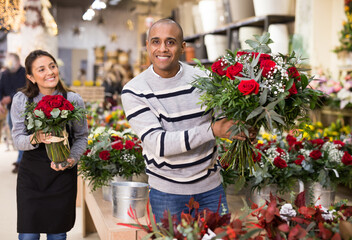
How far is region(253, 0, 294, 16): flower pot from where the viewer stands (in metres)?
4.27

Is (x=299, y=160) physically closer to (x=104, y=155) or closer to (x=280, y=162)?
(x=280, y=162)

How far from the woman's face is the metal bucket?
26.9 inches

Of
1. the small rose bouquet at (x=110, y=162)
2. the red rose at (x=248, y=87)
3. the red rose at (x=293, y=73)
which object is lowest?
the small rose bouquet at (x=110, y=162)

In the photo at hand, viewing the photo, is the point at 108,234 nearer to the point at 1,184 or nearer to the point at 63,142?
the point at 63,142

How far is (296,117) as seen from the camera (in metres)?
1.63

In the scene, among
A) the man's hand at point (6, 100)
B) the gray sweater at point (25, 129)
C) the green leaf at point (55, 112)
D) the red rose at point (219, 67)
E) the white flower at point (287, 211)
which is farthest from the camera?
the man's hand at point (6, 100)

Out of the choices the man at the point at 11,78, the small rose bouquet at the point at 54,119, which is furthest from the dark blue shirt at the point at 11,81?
the small rose bouquet at the point at 54,119

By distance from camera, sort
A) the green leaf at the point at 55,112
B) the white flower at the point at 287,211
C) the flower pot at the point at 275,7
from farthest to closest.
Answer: the flower pot at the point at 275,7 → the green leaf at the point at 55,112 → the white flower at the point at 287,211

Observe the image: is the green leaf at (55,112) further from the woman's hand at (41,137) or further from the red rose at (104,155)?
the red rose at (104,155)

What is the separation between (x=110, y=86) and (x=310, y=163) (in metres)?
6.15

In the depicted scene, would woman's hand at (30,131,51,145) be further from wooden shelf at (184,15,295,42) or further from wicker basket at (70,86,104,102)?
wicker basket at (70,86,104,102)

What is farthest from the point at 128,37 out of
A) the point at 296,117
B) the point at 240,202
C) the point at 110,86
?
the point at 296,117

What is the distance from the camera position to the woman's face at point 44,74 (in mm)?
2383

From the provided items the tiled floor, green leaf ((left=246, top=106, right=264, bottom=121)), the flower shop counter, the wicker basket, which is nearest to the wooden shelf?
the tiled floor
